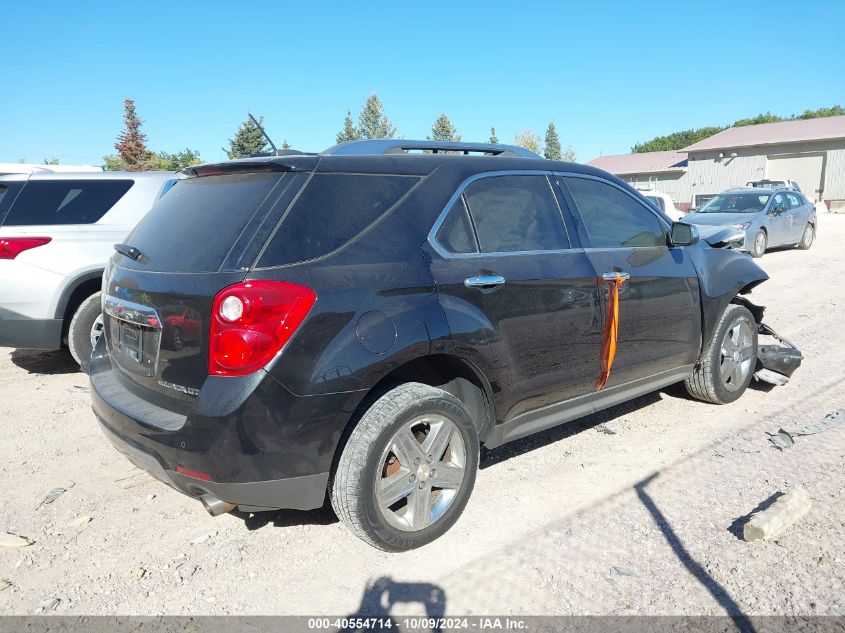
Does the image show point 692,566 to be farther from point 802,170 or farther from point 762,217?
point 802,170

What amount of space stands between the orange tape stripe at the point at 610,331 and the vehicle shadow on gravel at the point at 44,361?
5015 millimetres

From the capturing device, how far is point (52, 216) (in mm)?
5676

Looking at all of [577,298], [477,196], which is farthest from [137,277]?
[577,298]

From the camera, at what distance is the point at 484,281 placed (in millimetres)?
3090

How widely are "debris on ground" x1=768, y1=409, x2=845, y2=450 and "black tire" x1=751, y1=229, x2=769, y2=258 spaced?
11.1 meters

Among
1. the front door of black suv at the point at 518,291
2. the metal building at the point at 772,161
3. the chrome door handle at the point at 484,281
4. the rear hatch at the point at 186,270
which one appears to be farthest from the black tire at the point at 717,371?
the metal building at the point at 772,161

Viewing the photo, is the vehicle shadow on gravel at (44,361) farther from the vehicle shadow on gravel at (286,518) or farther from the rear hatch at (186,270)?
the vehicle shadow on gravel at (286,518)

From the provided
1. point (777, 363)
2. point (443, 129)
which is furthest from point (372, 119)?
point (777, 363)

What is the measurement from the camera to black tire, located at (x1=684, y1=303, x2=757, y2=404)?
15.2 feet

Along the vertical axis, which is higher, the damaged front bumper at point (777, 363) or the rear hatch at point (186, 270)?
the rear hatch at point (186, 270)

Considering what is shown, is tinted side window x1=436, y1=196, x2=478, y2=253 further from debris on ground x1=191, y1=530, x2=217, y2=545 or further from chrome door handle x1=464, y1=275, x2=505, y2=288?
debris on ground x1=191, y1=530, x2=217, y2=545

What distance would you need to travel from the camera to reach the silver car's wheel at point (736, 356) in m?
4.75

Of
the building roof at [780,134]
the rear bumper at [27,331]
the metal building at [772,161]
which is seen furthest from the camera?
the building roof at [780,134]

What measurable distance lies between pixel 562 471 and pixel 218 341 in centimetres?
222
